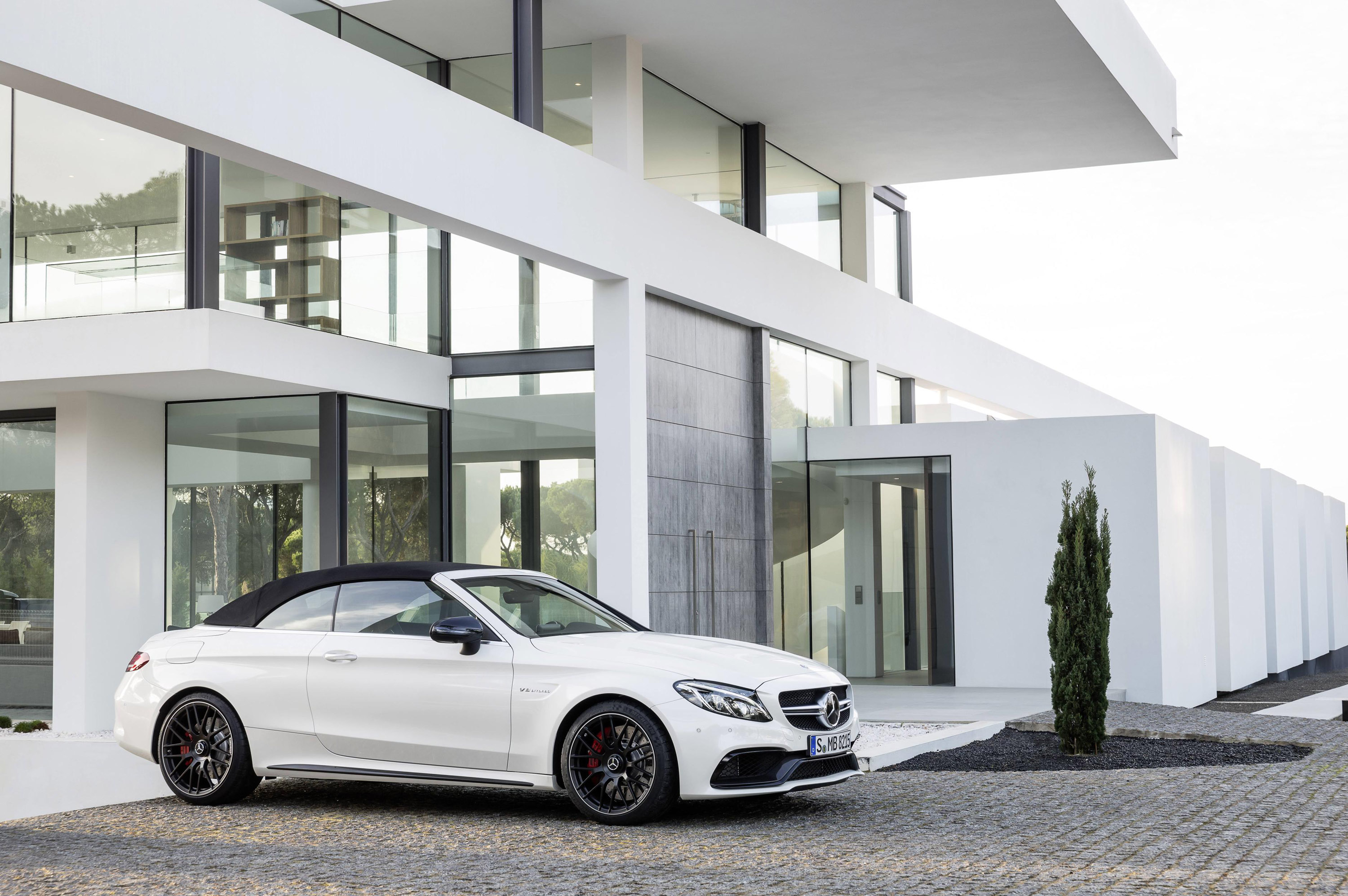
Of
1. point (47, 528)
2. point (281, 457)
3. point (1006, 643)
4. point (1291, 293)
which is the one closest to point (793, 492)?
point (1006, 643)

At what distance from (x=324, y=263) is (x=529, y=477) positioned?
3.13 metres

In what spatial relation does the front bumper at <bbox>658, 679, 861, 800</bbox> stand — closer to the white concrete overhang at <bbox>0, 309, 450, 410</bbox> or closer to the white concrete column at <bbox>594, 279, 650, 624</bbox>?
the white concrete column at <bbox>594, 279, 650, 624</bbox>

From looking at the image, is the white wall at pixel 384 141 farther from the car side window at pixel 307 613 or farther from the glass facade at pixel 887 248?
the glass facade at pixel 887 248

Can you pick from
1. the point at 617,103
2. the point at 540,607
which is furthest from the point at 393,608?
the point at 617,103

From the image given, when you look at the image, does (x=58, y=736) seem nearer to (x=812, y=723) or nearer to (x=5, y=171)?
(x=5, y=171)

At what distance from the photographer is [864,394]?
20.7 meters

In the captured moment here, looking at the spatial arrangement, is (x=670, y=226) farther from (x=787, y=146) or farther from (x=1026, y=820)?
(x=1026, y=820)

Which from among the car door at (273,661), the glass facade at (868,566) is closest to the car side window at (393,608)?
the car door at (273,661)

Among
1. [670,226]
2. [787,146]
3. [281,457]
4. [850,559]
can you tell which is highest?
[787,146]

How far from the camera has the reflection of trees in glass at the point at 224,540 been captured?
14.8 meters

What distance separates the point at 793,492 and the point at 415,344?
5195 mm

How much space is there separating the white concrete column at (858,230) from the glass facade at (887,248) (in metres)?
0.47

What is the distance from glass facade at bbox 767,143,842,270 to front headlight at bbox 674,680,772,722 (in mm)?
11627

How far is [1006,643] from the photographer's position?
16.8 m
